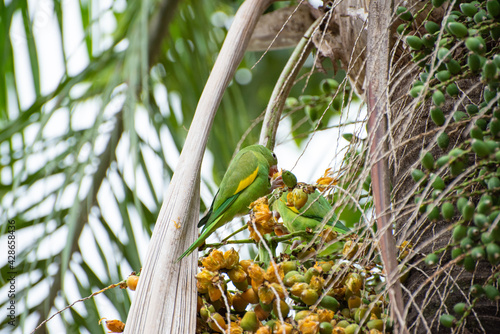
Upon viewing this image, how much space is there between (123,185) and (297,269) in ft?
2.78

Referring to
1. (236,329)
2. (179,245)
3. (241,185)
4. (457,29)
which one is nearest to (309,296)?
(236,329)

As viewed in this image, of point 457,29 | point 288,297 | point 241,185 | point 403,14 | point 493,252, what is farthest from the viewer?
point 241,185

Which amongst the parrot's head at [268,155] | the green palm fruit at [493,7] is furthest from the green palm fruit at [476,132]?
the parrot's head at [268,155]

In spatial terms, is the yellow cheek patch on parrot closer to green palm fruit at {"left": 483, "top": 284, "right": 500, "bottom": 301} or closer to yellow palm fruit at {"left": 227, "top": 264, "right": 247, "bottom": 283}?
yellow palm fruit at {"left": 227, "top": 264, "right": 247, "bottom": 283}

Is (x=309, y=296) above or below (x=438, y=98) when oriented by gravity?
below

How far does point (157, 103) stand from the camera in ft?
5.98

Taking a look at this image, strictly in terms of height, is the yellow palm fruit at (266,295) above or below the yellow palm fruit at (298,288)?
above

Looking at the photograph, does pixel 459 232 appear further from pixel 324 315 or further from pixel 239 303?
pixel 239 303

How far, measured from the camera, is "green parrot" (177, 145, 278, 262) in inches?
56.7

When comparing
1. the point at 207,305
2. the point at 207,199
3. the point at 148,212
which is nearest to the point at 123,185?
the point at 148,212

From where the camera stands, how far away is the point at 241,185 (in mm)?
1509

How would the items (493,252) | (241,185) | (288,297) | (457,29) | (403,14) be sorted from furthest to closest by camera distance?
(241,185), (403,14), (288,297), (457,29), (493,252)

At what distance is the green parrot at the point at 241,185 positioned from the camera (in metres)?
1.44

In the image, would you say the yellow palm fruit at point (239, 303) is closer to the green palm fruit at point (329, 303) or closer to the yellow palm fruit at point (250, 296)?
the yellow palm fruit at point (250, 296)
